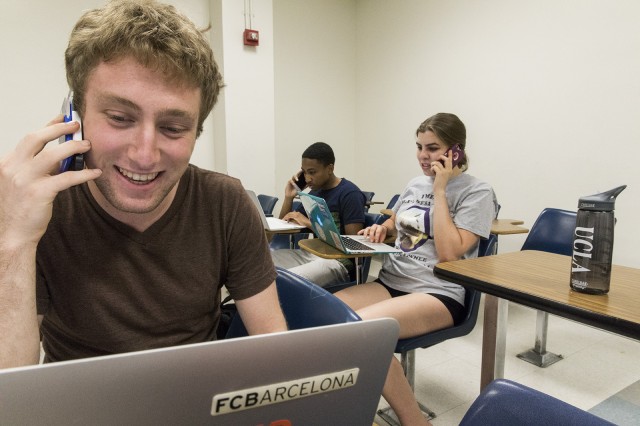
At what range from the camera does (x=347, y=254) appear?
5.37 feet

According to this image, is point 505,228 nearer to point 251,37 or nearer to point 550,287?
point 550,287

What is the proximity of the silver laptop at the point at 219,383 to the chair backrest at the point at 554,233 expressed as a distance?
171cm

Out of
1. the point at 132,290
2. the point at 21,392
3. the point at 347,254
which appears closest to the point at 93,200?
the point at 132,290

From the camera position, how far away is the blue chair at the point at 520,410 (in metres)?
0.52

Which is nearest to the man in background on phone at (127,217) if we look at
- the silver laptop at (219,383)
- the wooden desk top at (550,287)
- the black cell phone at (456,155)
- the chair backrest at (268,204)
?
the silver laptop at (219,383)

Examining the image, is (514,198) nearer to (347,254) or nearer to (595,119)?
(595,119)

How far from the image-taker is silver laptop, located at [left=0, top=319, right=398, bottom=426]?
32 cm

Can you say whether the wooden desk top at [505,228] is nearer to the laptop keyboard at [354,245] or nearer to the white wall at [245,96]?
the laptop keyboard at [354,245]

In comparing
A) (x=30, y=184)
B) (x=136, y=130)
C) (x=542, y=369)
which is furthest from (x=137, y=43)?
(x=542, y=369)

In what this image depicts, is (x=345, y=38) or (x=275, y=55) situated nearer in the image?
(x=275, y=55)

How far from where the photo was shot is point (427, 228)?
1.80m

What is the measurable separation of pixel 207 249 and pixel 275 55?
4079 millimetres

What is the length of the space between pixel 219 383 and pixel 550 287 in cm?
98

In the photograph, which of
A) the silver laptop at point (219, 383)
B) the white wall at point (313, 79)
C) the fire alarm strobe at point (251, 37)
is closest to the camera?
the silver laptop at point (219, 383)
